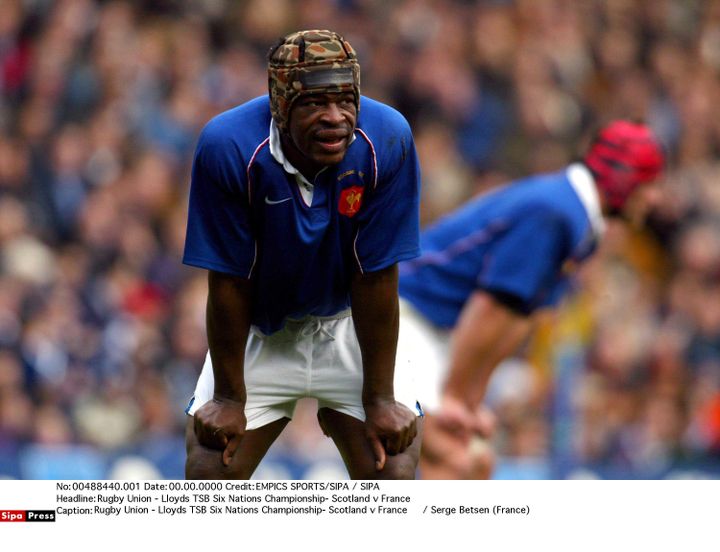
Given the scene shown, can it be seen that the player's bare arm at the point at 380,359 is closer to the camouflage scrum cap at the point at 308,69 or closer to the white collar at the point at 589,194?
the camouflage scrum cap at the point at 308,69

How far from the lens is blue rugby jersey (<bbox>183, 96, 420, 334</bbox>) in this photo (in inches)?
179

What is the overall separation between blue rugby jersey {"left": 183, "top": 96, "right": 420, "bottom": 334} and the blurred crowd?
3.98 m

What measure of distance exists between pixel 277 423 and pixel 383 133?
119 centimetres

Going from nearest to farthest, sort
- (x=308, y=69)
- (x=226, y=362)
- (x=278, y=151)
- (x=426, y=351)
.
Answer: (x=308, y=69), (x=278, y=151), (x=226, y=362), (x=426, y=351)

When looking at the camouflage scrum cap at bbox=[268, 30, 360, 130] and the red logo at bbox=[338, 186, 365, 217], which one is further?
the red logo at bbox=[338, 186, 365, 217]

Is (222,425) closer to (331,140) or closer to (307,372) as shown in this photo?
(307,372)

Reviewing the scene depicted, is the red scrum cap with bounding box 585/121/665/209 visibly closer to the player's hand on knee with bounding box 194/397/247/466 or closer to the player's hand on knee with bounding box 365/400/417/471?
the player's hand on knee with bounding box 365/400/417/471

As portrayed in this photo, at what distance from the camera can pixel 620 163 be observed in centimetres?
660

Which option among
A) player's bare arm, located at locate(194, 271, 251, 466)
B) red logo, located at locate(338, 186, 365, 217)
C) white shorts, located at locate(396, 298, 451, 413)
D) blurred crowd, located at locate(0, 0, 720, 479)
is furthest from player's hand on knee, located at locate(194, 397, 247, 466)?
blurred crowd, located at locate(0, 0, 720, 479)

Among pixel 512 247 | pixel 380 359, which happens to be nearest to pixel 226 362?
pixel 380 359

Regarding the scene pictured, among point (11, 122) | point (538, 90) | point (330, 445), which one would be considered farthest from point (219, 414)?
point (538, 90)

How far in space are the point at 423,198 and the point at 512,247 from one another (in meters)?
5.08
